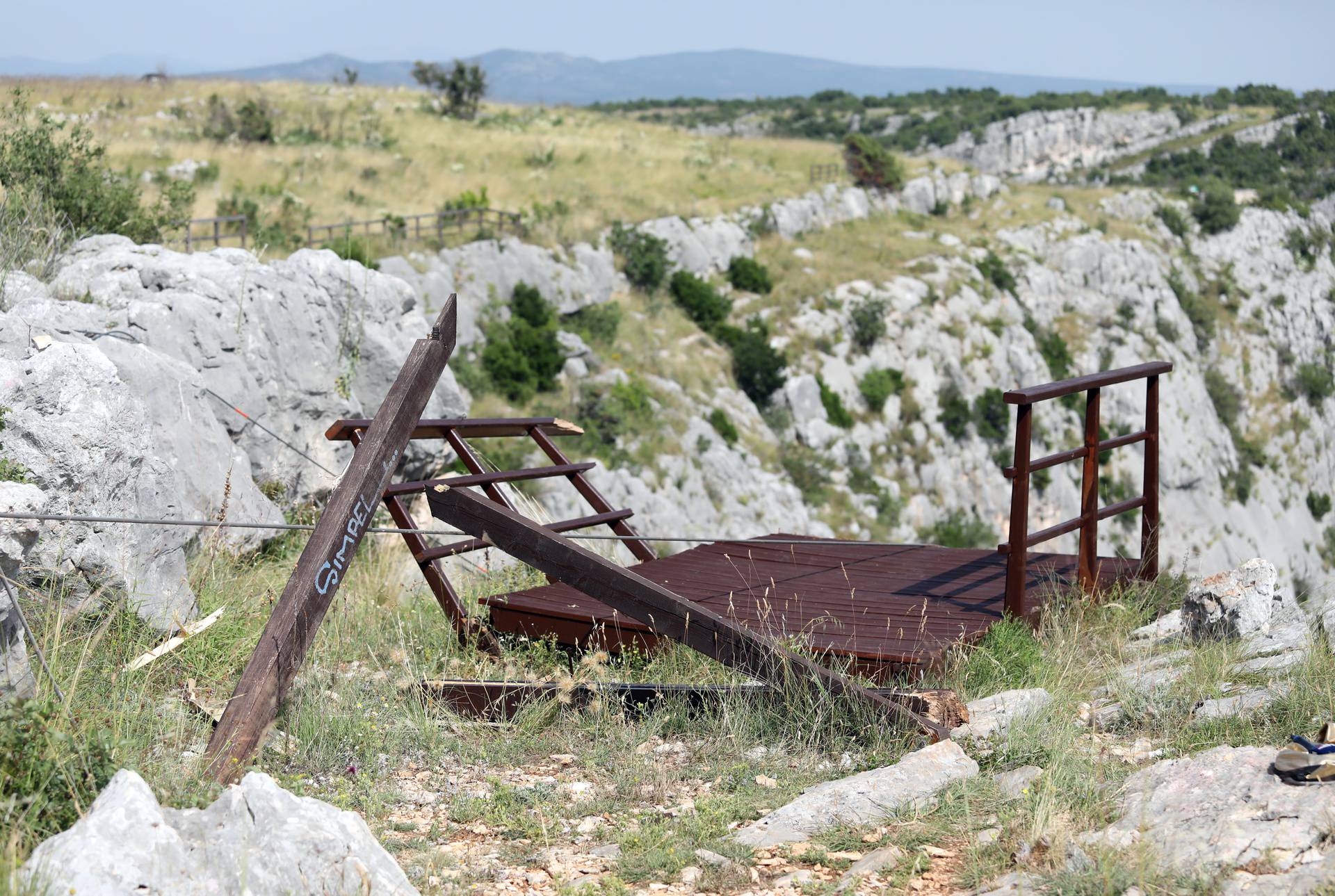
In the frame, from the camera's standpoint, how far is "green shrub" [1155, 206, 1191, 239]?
48750mm

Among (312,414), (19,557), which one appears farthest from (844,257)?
(19,557)

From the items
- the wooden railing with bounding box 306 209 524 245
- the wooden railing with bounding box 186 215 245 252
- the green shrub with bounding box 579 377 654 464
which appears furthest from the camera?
the green shrub with bounding box 579 377 654 464

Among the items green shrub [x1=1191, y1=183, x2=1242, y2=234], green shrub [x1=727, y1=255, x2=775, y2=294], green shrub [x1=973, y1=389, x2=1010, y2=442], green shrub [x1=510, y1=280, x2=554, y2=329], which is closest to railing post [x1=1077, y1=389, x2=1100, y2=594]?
green shrub [x1=510, y1=280, x2=554, y2=329]

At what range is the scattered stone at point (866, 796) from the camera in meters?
3.38

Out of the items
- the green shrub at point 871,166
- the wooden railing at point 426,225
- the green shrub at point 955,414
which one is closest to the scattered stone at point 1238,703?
the wooden railing at point 426,225

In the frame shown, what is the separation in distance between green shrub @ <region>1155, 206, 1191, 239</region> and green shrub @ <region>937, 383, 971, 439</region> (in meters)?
22.3

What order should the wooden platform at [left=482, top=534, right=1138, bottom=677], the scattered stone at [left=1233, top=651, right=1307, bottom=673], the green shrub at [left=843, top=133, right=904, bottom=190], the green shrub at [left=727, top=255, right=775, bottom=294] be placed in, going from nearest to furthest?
the scattered stone at [left=1233, top=651, right=1307, bottom=673]
the wooden platform at [left=482, top=534, right=1138, bottom=677]
the green shrub at [left=727, top=255, right=775, bottom=294]
the green shrub at [left=843, top=133, right=904, bottom=190]

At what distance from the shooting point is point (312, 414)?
926 cm

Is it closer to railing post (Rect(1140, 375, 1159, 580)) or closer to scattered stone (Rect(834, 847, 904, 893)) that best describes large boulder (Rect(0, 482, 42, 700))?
scattered stone (Rect(834, 847, 904, 893))

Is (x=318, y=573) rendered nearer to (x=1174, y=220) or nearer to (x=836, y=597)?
(x=836, y=597)

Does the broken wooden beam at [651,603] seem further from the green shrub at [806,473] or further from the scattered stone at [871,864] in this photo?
the green shrub at [806,473]

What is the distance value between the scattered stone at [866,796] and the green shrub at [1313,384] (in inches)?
1940

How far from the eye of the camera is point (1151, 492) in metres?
6.33

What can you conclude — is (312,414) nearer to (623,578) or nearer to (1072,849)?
(623,578)
